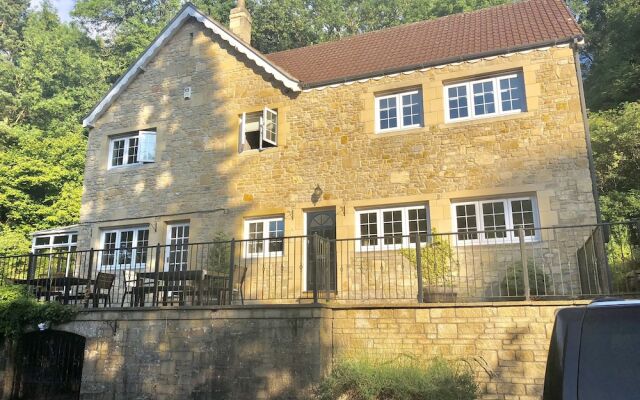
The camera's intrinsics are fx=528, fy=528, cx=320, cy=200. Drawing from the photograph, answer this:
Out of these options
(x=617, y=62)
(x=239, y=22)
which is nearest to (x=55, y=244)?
(x=239, y=22)

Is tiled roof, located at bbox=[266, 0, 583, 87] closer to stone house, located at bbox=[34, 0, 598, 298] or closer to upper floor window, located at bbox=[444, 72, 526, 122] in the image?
stone house, located at bbox=[34, 0, 598, 298]

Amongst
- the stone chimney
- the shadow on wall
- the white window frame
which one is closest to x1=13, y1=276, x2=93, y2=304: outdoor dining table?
the shadow on wall

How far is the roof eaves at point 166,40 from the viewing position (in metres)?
15.5

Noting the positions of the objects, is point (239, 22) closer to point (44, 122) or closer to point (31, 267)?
point (31, 267)

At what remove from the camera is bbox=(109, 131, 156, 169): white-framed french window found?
16141 mm

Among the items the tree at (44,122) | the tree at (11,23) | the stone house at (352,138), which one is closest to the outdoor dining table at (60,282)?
the stone house at (352,138)

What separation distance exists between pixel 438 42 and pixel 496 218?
18.2ft

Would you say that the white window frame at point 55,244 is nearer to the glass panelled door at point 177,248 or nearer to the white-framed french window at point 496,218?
the glass panelled door at point 177,248

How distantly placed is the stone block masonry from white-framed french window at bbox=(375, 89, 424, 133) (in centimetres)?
590

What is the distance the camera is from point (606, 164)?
2155 centimetres

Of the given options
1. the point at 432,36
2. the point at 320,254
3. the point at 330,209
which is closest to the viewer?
the point at 320,254

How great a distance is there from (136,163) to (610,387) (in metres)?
15.7

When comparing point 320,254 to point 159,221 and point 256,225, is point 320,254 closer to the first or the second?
point 256,225

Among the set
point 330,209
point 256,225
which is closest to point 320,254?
point 330,209
